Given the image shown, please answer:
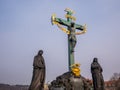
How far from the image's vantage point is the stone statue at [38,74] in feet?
34.6

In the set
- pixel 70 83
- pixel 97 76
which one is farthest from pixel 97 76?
pixel 70 83

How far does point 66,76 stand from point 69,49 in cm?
392

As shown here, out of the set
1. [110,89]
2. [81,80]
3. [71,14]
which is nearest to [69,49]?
[71,14]

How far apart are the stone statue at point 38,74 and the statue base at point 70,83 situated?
211 centimetres

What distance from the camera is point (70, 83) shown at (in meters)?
13.1

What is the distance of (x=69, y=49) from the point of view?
1769cm

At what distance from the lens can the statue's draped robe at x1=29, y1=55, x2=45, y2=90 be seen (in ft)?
34.6

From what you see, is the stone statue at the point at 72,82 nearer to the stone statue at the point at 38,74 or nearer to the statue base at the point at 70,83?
the statue base at the point at 70,83

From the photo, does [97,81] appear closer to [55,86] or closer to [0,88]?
[55,86]

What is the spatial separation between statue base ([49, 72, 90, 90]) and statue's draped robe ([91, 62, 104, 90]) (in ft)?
1.71

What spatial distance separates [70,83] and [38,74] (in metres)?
2.89

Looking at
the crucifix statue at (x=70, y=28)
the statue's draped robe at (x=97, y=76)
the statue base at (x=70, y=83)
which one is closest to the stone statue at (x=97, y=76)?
the statue's draped robe at (x=97, y=76)

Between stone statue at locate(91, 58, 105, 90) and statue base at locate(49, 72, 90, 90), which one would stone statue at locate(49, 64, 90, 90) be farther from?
stone statue at locate(91, 58, 105, 90)

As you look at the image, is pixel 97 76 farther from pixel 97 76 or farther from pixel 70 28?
pixel 70 28
